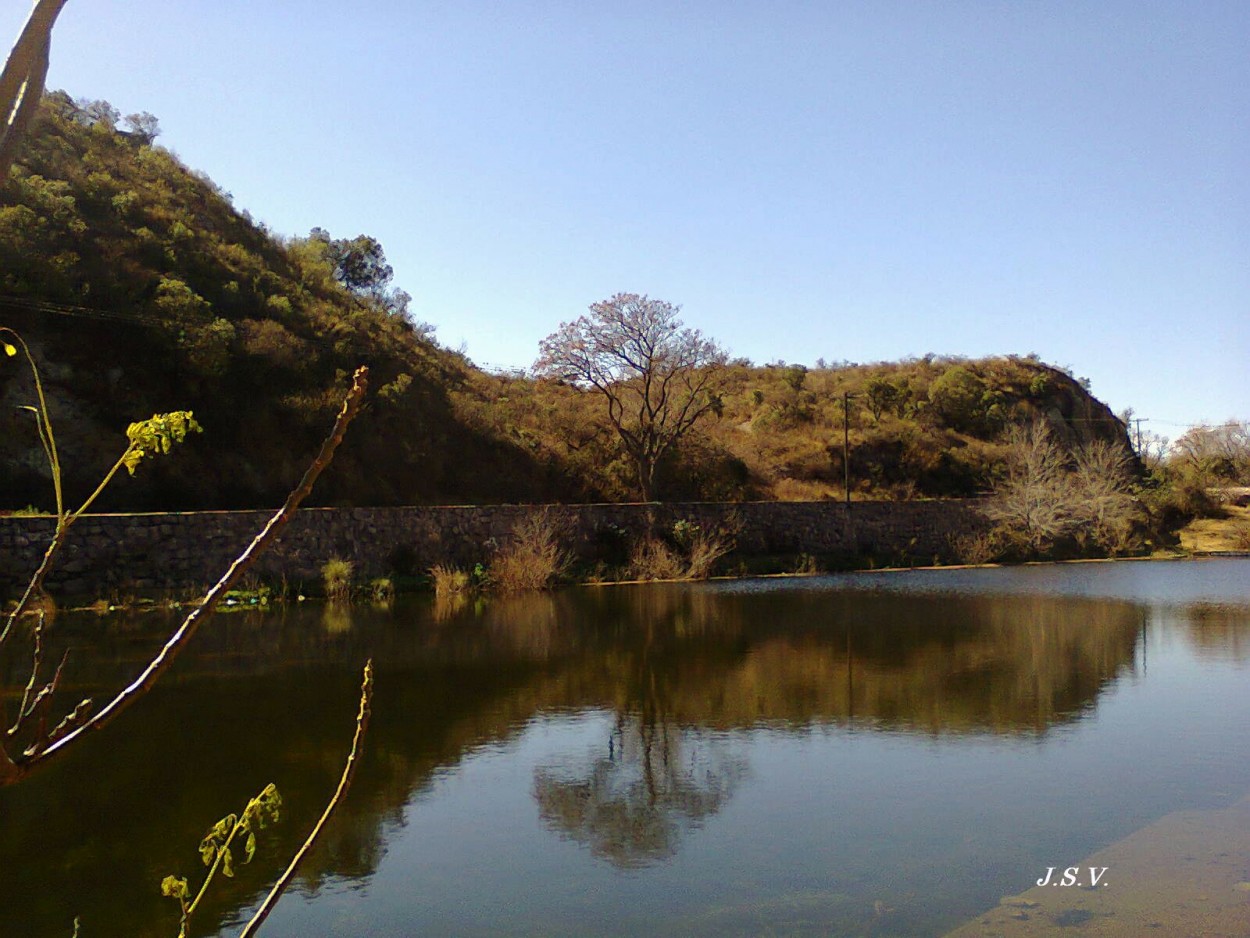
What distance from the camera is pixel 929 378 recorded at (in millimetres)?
71562

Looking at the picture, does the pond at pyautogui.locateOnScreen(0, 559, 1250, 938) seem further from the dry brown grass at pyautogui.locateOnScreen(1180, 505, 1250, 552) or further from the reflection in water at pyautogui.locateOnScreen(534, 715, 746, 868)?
the dry brown grass at pyautogui.locateOnScreen(1180, 505, 1250, 552)

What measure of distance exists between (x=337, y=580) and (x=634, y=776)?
17229 millimetres

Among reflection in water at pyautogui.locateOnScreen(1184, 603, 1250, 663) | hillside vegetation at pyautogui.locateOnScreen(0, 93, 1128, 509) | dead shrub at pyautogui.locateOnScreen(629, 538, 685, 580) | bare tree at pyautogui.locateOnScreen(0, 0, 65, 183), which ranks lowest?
reflection in water at pyautogui.locateOnScreen(1184, 603, 1250, 663)

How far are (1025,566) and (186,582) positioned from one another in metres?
25.7

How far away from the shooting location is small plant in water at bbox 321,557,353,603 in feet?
80.7

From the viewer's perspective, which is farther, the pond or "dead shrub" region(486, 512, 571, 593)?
"dead shrub" region(486, 512, 571, 593)

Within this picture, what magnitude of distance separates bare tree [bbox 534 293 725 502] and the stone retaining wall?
6.31 metres

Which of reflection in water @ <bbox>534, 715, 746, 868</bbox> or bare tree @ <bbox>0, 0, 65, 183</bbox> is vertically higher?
bare tree @ <bbox>0, 0, 65, 183</bbox>

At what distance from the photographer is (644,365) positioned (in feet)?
129

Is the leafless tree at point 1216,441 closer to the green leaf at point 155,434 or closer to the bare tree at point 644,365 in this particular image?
the bare tree at point 644,365

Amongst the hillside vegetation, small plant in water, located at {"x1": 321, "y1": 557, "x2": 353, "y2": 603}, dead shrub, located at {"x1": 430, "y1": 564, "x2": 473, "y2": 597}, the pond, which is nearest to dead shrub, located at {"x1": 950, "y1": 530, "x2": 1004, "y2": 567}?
the hillside vegetation

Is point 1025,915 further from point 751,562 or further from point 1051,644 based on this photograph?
point 751,562

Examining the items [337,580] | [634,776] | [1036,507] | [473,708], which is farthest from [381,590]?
[1036,507]

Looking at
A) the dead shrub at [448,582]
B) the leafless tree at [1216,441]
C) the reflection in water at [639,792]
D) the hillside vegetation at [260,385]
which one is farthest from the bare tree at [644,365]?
the leafless tree at [1216,441]
